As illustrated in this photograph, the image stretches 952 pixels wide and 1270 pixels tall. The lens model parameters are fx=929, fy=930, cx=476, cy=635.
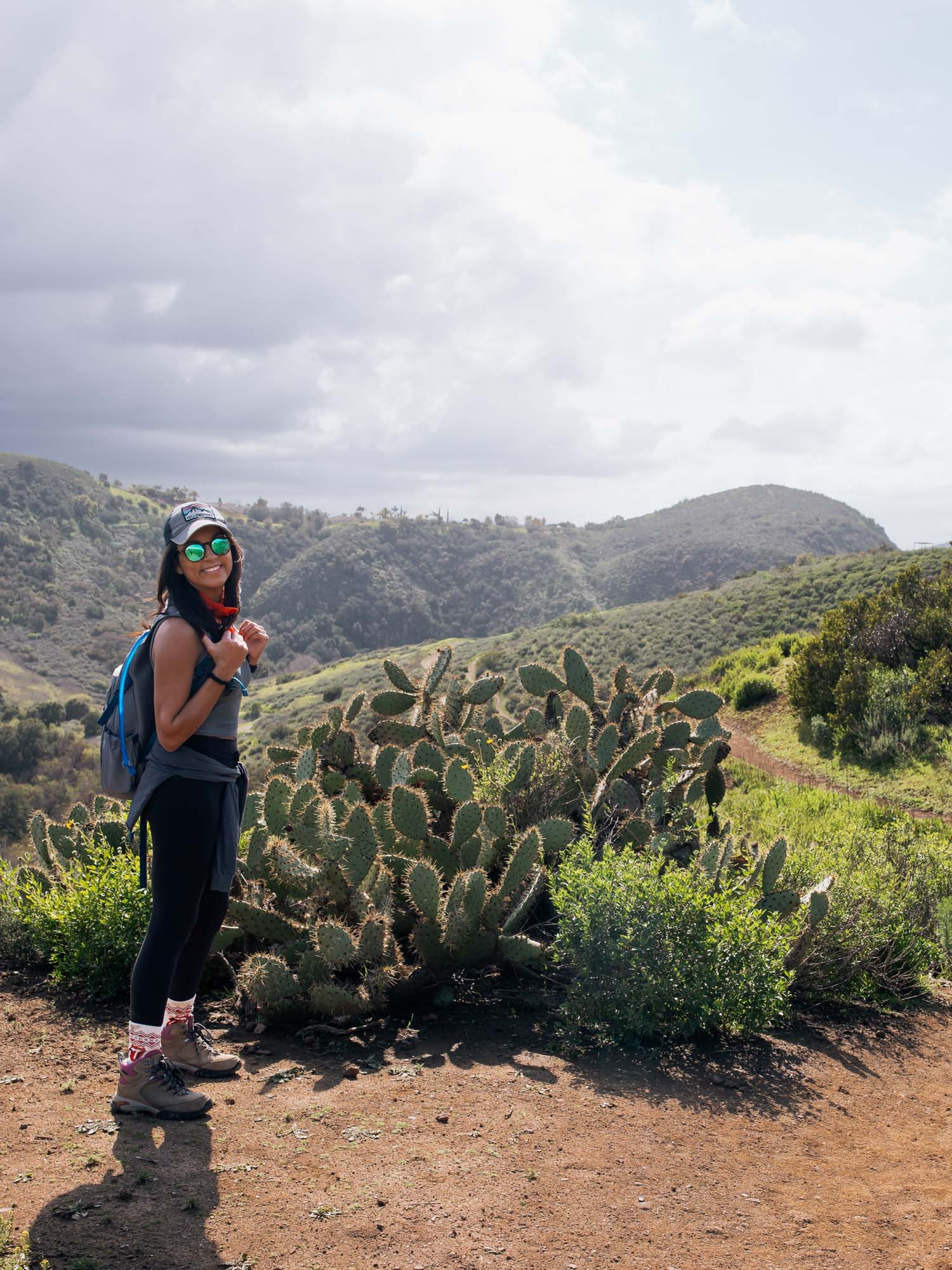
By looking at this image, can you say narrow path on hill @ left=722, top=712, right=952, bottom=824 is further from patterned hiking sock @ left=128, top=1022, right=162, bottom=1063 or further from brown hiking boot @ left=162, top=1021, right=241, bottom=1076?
patterned hiking sock @ left=128, top=1022, right=162, bottom=1063

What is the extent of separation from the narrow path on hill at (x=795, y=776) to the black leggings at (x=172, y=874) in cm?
823

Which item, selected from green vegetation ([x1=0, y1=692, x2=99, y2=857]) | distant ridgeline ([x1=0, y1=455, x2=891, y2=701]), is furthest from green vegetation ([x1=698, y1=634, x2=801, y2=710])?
distant ridgeline ([x1=0, y1=455, x2=891, y2=701])

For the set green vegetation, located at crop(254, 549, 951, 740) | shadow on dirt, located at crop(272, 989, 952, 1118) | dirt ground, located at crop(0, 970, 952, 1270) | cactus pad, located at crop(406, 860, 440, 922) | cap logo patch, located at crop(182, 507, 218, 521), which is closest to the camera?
dirt ground, located at crop(0, 970, 952, 1270)

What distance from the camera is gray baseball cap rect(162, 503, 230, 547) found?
304 cm

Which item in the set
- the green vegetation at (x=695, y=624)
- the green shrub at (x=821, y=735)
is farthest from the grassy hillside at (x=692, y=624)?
the green shrub at (x=821, y=735)

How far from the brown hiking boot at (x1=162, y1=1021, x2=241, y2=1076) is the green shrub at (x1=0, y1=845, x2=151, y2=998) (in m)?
0.90

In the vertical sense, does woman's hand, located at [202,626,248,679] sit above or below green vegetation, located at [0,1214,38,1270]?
above

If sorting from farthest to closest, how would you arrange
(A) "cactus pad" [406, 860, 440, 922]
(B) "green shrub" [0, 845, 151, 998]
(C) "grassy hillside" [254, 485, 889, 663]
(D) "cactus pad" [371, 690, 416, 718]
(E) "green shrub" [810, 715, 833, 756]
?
1. (C) "grassy hillside" [254, 485, 889, 663]
2. (E) "green shrub" [810, 715, 833, 756]
3. (D) "cactus pad" [371, 690, 416, 718]
4. (B) "green shrub" [0, 845, 151, 998]
5. (A) "cactus pad" [406, 860, 440, 922]

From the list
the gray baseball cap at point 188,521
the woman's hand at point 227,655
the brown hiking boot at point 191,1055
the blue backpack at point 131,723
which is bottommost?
the brown hiking boot at point 191,1055

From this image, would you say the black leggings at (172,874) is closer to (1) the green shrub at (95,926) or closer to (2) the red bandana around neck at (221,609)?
(2) the red bandana around neck at (221,609)

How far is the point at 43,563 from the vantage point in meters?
79.4

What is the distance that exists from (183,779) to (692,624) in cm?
2912

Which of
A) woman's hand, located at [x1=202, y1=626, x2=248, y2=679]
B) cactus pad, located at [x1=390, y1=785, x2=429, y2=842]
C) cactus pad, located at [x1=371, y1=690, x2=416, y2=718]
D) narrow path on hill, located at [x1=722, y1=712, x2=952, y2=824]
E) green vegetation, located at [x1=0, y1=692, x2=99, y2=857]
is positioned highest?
woman's hand, located at [x1=202, y1=626, x2=248, y2=679]

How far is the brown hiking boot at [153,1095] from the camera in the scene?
2910 mm
